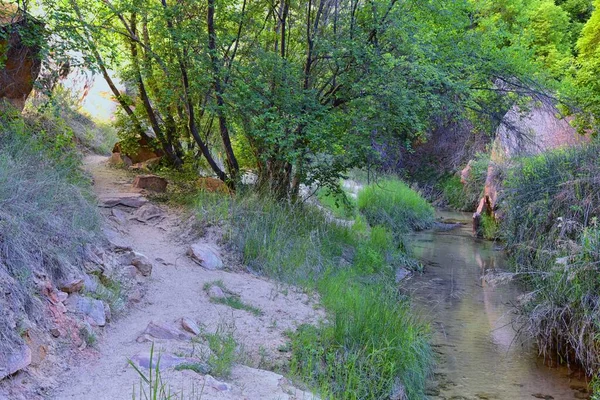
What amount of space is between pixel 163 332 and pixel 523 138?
8.44 meters

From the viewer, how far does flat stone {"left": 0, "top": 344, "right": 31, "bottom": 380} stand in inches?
177

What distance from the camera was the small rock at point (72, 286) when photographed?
241 inches

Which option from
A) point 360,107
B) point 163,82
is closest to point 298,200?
point 360,107

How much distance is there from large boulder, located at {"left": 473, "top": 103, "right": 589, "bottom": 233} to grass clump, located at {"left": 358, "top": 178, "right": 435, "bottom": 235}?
5.50 feet

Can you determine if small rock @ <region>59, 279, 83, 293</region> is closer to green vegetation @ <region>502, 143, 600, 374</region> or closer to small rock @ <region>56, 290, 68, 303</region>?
small rock @ <region>56, 290, 68, 303</region>

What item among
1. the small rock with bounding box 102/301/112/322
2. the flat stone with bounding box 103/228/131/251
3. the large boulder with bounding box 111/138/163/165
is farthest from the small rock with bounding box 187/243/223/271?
the large boulder with bounding box 111/138/163/165

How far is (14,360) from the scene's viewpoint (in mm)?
4613

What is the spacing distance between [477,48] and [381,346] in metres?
6.30

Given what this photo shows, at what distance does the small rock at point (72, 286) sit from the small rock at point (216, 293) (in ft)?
5.85

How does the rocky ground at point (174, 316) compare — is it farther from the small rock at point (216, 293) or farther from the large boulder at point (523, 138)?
the large boulder at point (523, 138)

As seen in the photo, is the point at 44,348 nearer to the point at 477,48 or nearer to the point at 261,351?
the point at 261,351

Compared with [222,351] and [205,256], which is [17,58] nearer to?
[205,256]

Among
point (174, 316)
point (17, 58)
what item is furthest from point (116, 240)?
point (17, 58)

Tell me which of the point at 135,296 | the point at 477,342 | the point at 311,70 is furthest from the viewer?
the point at 311,70
